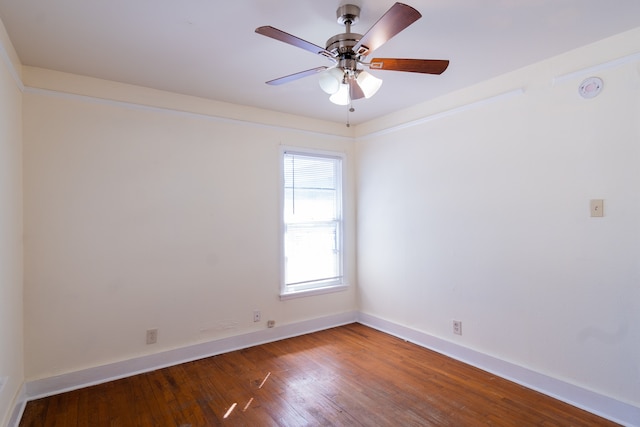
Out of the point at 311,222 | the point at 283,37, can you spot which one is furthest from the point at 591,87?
the point at 311,222

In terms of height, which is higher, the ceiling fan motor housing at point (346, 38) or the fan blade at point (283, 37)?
the ceiling fan motor housing at point (346, 38)

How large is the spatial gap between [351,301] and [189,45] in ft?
10.8

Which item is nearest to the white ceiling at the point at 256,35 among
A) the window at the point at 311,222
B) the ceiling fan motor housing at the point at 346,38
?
the ceiling fan motor housing at the point at 346,38

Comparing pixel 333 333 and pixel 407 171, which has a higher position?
pixel 407 171

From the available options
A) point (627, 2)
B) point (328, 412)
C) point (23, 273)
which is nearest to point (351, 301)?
point (328, 412)

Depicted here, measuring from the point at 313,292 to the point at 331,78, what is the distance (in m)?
2.67

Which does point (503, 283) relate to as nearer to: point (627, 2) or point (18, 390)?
point (627, 2)

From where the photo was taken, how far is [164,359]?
314cm

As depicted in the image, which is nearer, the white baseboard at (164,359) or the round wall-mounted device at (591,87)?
the round wall-mounted device at (591,87)

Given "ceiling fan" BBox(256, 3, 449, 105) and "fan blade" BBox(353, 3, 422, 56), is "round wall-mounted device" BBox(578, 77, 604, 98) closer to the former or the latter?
"ceiling fan" BBox(256, 3, 449, 105)

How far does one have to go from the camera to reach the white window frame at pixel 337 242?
3.87 m

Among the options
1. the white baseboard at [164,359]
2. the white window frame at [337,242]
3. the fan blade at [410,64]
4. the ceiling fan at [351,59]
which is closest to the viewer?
the ceiling fan at [351,59]

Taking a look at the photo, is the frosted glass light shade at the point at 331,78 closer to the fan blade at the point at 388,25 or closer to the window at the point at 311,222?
the fan blade at the point at 388,25

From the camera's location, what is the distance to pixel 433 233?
3.51 meters
